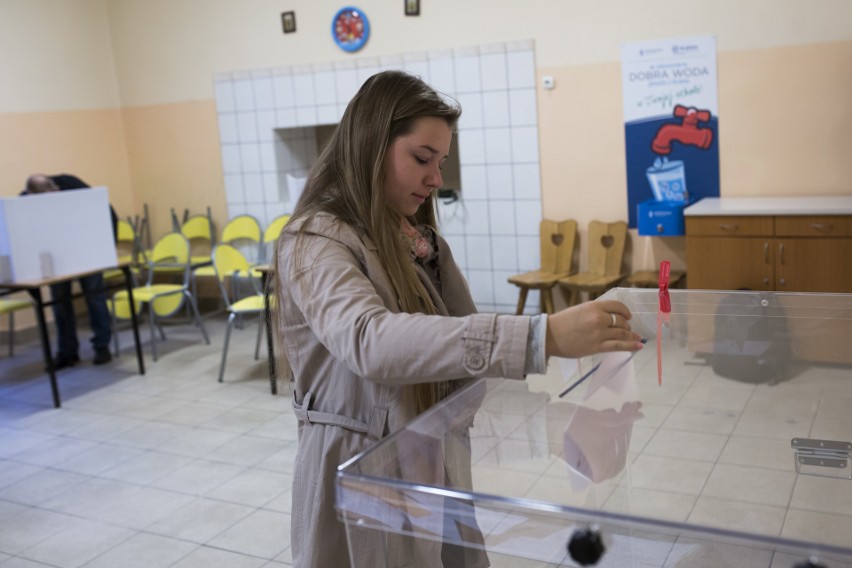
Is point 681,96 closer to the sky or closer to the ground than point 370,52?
closer to the ground

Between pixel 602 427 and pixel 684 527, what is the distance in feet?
1.96

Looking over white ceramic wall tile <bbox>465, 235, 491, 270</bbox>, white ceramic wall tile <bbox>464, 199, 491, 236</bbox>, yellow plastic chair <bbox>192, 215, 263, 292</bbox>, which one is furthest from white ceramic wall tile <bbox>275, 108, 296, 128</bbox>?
white ceramic wall tile <bbox>465, 235, 491, 270</bbox>

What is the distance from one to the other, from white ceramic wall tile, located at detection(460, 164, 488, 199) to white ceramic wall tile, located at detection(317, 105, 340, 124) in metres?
1.00

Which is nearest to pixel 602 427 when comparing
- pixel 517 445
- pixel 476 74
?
pixel 517 445

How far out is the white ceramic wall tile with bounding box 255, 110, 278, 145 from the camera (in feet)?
20.1

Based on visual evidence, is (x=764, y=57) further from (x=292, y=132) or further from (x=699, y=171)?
(x=292, y=132)

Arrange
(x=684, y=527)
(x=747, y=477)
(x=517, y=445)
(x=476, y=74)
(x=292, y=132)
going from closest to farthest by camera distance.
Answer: (x=684, y=527) → (x=517, y=445) → (x=747, y=477) → (x=476, y=74) → (x=292, y=132)

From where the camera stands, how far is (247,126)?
20.5 ft

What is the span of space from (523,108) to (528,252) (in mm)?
907

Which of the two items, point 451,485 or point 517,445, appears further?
point 517,445

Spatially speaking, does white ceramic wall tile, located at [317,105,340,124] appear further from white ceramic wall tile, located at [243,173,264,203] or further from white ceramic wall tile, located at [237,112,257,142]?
white ceramic wall tile, located at [243,173,264,203]

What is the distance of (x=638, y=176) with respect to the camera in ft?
16.2

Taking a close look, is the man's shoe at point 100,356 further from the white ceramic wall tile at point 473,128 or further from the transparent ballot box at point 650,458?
the transparent ballot box at point 650,458

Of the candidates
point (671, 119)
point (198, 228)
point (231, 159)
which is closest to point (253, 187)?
point (231, 159)
